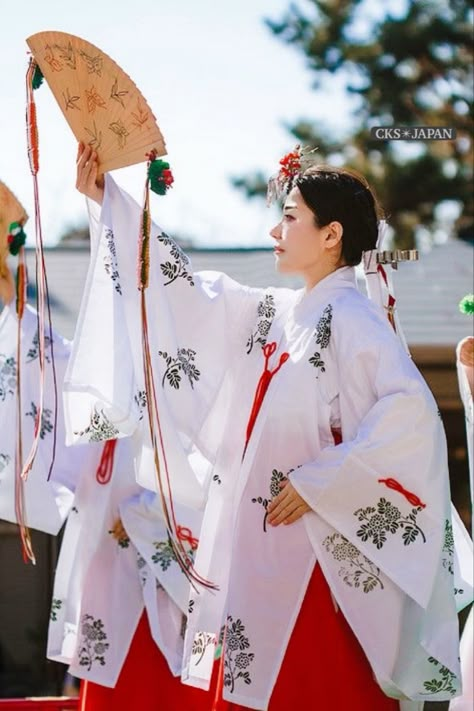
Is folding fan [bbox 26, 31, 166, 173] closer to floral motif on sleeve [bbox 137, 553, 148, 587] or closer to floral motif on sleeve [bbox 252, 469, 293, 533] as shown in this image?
floral motif on sleeve [bbox 252, 469, 293, 533]

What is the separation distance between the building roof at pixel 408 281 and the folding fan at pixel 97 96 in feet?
11.0

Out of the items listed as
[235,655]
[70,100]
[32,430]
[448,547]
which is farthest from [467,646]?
[70,100]

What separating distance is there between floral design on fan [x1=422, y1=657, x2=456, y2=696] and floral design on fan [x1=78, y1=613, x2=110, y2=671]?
127cm

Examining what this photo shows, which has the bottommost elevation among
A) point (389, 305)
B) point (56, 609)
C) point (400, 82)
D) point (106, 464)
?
point (56, 609)

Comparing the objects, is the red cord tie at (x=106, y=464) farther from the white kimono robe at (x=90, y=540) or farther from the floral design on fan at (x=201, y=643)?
the floral design on fan at (x=201, y=643)

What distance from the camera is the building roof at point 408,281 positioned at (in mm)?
6430

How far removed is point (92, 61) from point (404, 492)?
1289 millimetres

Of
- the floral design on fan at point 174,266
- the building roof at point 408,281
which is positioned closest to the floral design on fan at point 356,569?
the floral design on fan at point 174,266

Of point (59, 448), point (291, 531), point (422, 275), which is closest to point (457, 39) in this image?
point (422, 275)

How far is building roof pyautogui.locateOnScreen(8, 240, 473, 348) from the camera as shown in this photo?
6.43m

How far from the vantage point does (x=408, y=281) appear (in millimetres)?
7168

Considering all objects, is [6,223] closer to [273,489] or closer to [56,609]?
[56,609]

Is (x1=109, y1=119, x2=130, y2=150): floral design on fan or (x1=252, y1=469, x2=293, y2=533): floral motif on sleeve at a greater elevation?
(x1=109, y1=119, x2=130, y2=150): floral design on fan

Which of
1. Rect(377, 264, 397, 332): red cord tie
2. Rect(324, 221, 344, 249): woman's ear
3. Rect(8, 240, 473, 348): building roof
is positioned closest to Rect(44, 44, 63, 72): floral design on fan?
Rect(324, 221, 344, 249): woman's ear
